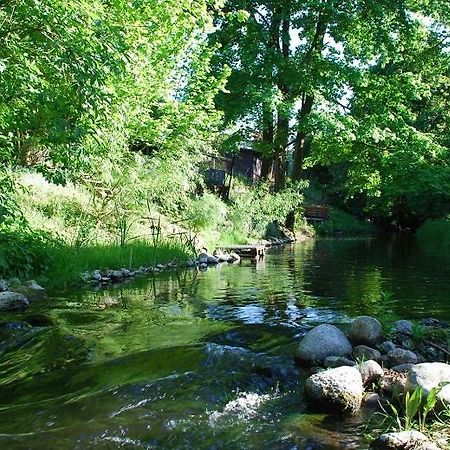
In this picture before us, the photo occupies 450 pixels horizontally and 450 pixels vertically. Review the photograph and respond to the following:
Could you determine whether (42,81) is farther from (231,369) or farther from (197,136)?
(197,136)

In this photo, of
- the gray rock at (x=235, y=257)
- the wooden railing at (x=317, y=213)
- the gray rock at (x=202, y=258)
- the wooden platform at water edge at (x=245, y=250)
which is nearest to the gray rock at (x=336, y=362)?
the gray rock at (x=202, y=258)

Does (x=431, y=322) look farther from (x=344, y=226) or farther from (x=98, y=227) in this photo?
(x=344, y=226)

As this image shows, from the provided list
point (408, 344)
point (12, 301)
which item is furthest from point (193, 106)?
point (408, 344)

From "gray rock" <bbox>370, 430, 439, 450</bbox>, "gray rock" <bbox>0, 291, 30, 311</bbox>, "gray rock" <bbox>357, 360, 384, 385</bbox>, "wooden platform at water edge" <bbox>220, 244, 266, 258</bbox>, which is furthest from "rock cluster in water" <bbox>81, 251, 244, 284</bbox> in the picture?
"gray rock" <bbox>370, 430, 439, 450</bbox>

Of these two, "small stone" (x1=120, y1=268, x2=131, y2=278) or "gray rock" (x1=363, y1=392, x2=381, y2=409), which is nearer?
"gray rock" (x1=363, y1=392, x2=381, y2=409)

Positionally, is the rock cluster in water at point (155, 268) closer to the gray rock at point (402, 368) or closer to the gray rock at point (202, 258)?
the gray rock at point (202, 258)

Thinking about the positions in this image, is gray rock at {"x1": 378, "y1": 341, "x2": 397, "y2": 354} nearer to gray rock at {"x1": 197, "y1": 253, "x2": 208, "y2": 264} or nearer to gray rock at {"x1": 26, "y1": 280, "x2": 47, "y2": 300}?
gray rock at {"x1": 26, "y1": 280, "x2": 47, "y2": 300}

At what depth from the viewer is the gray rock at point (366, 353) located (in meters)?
6.29

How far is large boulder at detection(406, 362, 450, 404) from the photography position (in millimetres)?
4930

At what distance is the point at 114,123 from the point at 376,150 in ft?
66.2

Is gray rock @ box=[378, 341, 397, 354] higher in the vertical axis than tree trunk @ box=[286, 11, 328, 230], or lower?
lower

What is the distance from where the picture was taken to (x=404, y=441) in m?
4.25

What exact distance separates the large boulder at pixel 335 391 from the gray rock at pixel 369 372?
1.25 feet

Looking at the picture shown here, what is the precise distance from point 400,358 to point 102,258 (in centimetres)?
881
